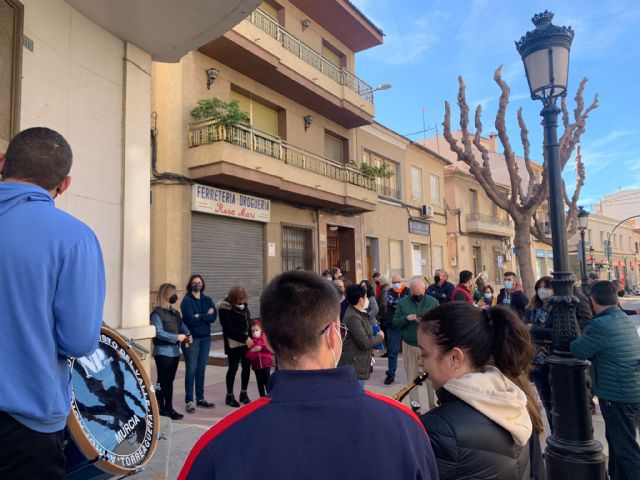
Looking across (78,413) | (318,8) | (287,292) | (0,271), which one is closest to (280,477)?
(287,292)

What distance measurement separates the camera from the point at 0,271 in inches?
66.3

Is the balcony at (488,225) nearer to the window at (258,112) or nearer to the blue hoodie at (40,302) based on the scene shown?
the window at (258,112)

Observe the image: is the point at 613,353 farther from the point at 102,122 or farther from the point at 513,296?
the point at 102,122

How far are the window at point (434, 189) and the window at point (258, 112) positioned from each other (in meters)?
10.9

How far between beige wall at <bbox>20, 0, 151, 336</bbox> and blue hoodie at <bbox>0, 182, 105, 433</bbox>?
2.49m

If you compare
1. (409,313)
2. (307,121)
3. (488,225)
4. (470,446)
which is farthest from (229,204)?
(488,225)

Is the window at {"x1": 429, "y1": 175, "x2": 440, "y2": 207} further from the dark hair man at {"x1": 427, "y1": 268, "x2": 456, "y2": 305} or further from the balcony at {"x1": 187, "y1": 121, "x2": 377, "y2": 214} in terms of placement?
the dark hair man at {"x1": 427, "y1": 268, "x2": 456, "y2": 305}

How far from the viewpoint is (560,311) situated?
4242mm

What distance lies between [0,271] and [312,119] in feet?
48.7

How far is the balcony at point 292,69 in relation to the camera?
40.2 ft

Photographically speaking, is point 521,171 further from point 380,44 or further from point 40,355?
point 40,355

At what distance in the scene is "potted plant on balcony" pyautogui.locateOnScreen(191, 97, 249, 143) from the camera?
11.5 meters

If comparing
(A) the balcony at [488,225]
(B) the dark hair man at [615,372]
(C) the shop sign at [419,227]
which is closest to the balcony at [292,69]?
(C) the shop sign at [419,227]

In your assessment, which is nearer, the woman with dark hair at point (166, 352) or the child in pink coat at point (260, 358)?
the woman with dark hair at point (166, 352)
